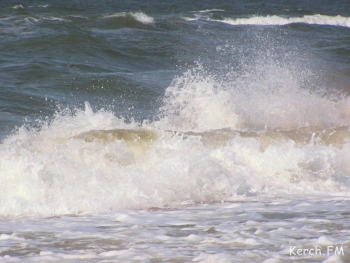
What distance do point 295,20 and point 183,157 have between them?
76.4 feet

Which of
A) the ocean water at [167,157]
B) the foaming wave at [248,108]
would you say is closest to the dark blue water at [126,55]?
the ocean water at [167,157]

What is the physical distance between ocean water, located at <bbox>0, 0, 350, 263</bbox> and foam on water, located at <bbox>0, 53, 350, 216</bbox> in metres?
0.02

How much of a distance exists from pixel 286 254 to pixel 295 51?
48.2 feet

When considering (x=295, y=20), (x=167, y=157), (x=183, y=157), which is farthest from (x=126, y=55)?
(x=295, y=20)

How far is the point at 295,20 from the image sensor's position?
29125mm

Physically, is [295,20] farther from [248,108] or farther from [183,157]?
[183,157]

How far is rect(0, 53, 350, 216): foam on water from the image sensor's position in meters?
6.25

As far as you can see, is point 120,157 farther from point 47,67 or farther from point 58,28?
point 58,28

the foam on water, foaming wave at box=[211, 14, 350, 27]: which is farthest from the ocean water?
foaming wave at box=[211, 14, 350, 27]

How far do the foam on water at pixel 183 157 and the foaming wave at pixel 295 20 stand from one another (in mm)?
17966

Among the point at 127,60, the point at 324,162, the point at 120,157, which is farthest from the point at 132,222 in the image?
the point at 127,60

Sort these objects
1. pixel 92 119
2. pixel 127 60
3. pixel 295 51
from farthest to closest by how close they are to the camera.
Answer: pixel 295 51, pixel 127 60, pixel 92 119

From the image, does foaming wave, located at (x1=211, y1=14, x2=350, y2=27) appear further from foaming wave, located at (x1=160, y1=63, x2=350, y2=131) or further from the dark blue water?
foaming wave, located at (x1=160, y1=63, x2=350, y2=131)

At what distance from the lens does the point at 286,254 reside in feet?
14.7
